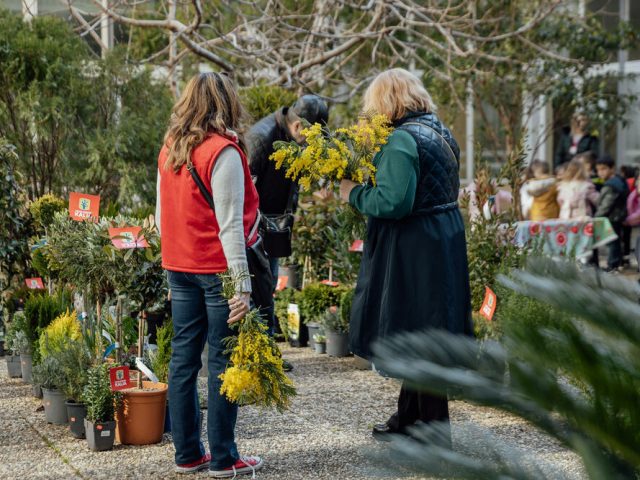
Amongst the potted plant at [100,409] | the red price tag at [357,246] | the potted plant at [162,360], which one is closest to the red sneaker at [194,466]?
the potted plant at [100,409]

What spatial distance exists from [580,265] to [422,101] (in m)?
3.56

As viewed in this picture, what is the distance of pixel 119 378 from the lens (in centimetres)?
454

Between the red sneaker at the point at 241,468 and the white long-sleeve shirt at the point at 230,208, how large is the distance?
844 mm

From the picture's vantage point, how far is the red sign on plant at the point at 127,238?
195 inches

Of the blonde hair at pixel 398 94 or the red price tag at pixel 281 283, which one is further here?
the red price tag at pixel 281 283

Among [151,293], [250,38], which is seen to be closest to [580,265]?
[151,293]

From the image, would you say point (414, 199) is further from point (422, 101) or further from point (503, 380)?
point (503, 380)

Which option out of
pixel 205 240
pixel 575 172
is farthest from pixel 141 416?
pixel 575 172

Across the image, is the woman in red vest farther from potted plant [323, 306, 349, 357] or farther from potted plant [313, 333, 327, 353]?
potted plant [313, 333, 327, 353]

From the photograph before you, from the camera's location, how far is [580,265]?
778 millimetres

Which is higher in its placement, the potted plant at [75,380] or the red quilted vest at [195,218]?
the red quilted vest at [195,218]

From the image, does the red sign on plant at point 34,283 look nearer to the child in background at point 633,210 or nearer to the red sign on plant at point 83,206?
the red sign on plant at point 83,206

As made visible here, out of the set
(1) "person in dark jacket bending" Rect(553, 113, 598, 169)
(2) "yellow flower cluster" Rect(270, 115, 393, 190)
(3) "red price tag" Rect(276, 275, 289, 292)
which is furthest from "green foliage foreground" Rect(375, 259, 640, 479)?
(1) "person in dark jacket bending" Rect(553, 113, 598, 169)

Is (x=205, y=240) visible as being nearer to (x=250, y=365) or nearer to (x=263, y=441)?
(x=250, y=365)
